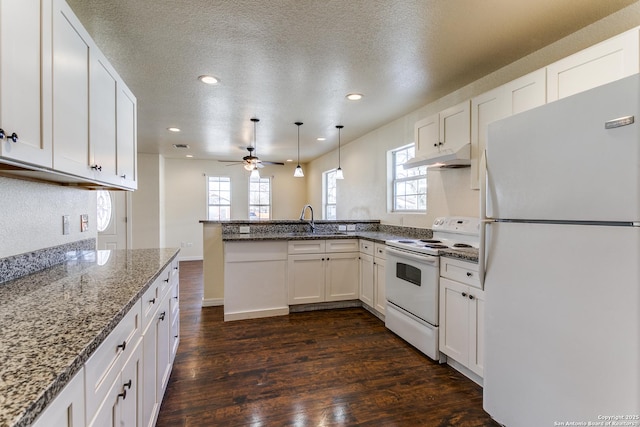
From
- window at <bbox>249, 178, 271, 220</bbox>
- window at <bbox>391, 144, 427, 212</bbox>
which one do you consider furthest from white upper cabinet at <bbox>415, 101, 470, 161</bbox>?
window at <bbox>249, 178, 271, 220</bbox>

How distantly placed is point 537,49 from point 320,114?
2.28 meters

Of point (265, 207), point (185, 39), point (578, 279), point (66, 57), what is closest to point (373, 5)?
point (185, 39)

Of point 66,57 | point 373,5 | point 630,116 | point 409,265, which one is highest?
point 373,5

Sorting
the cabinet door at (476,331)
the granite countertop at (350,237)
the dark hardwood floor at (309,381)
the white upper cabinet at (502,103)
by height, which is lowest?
the dark hardwood floor at (309,381)

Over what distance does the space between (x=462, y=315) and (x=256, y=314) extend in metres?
2.18

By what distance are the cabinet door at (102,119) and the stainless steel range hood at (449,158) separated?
2.52 metres

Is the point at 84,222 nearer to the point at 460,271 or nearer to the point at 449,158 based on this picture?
the point at 460,271

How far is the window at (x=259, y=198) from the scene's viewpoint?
7.80m

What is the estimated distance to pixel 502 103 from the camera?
2201 mm

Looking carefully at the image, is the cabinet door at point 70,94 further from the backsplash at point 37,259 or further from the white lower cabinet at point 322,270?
the white lower cabinet at point 322,270

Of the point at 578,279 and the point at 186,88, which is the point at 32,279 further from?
the point at 578,279

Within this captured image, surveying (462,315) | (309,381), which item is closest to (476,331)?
(462,315)

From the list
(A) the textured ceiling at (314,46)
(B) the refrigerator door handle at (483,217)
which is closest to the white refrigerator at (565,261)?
(B) the refrigerator door handle at (483,217)

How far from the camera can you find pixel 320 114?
383 cm
